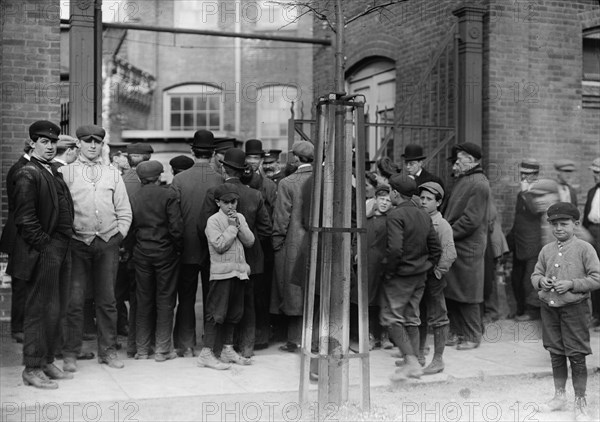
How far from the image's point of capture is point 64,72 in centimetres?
2011

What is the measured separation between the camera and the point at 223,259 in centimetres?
693

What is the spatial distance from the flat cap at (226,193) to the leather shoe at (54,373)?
1.88 metres

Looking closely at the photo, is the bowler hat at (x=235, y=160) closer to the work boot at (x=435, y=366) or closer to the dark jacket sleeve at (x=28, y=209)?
the dark jacket sleeve at (x=28, y=209)

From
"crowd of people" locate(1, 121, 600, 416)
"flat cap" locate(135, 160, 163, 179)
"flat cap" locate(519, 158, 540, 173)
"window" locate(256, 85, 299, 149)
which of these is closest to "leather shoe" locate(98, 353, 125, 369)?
"crowd of people" locate(1, 121, 600, 416)

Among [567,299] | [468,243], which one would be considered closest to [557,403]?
[567,299]

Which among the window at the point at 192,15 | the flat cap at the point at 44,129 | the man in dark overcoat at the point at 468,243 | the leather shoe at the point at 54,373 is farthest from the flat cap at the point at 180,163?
the window at the point at 192,15

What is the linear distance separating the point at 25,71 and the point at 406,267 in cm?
498

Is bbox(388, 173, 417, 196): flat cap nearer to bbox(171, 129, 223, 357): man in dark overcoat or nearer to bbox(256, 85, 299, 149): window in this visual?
bbox(171, 129, 223, 357): man in dark overcoat

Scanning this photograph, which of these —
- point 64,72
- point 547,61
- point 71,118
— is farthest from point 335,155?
point 64,72

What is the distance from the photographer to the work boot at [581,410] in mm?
5719

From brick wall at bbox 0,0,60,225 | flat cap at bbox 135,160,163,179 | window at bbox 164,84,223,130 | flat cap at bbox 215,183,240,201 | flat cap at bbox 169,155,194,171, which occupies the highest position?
window at bbox 164,84,223,130

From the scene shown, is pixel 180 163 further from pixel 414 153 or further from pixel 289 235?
pixel 414 153

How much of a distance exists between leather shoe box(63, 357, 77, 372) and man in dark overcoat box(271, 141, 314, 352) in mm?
1991

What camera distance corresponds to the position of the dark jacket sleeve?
19.9 ft
